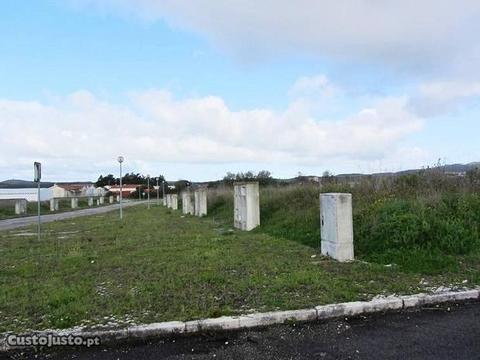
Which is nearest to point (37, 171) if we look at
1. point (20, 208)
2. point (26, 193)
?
point (20, 208)

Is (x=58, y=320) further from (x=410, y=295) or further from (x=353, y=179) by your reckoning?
(x=353, y=179)

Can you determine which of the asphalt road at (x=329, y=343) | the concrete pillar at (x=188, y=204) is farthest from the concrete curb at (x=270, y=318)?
the concrete pillar at (x=188, y=204)

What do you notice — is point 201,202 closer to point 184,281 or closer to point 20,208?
point 184,281

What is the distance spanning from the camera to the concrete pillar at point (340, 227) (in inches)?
346

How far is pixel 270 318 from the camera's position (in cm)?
529

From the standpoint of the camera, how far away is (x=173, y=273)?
7.79 meters

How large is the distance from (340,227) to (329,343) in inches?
172

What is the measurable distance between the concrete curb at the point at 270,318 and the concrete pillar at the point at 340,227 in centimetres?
277

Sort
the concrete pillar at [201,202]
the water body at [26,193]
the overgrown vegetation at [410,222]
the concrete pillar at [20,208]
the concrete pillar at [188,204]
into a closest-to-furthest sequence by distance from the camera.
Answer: the overgrown vegetation at [410,222], the concrete pillar at [201,202], the concrete pillar at [188,204], the concrete pillar at [20,208], the water body at [26,193]

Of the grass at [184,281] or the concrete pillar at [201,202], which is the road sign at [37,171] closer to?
the grass at [184,281]

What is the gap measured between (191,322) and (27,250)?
9.14 meters

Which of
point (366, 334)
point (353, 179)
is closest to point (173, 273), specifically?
point (366, 334)

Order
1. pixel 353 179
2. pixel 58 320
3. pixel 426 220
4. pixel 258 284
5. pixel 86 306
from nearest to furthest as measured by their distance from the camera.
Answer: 1. pixel 58 320
2. pixel 86 306
3. pixel 258 284
4. pixel 426 220
5. pixel 353 179

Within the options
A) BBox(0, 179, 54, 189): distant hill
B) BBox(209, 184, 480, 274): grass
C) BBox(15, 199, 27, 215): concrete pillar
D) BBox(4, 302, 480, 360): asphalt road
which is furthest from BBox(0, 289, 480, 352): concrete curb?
BBox(0, 179, 54, 189): distant hill
